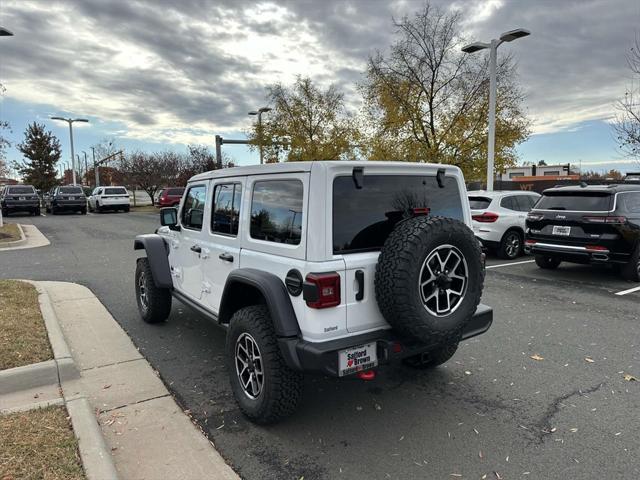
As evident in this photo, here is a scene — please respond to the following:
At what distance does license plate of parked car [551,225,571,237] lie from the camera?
7.98 metres

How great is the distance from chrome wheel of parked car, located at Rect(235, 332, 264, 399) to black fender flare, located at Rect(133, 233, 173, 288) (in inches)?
80.0

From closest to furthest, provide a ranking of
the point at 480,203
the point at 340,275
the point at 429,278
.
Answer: the point at 340,275 → the point at 429,278 → the point at 480,203

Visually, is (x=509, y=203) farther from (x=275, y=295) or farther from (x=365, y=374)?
(x=275, y=295)

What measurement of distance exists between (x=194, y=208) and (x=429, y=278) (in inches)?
104

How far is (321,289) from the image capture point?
2.82 metres

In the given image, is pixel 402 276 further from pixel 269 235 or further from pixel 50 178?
pixel 50 178

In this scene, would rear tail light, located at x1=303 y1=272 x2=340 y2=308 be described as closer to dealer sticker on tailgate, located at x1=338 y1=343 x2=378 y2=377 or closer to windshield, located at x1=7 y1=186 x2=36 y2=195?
dealer sticker on tailgate, located at x1=338 y1=343 x2=378 y2=377

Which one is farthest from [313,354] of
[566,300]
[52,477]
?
[566,300]

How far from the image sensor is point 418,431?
3.20m

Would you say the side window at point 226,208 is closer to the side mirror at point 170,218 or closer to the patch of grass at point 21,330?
the side mirror at point 170,218

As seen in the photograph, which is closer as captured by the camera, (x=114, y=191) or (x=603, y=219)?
(x=603, y=219)

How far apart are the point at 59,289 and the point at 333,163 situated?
6.26 metres

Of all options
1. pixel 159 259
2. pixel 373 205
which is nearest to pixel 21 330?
pixel 159 259

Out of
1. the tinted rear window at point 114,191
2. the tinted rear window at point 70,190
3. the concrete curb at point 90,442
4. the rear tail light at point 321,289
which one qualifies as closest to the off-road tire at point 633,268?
the rear tail light at point 321,289
